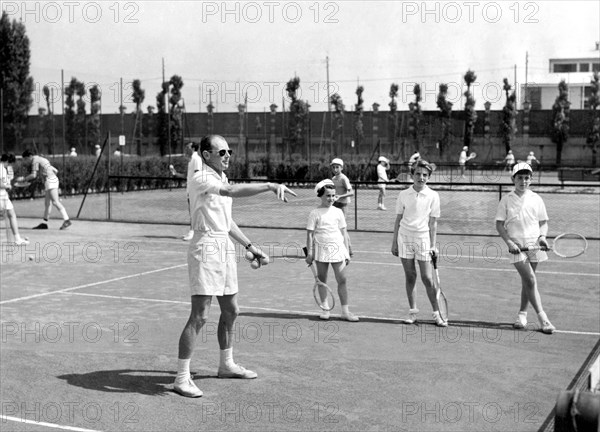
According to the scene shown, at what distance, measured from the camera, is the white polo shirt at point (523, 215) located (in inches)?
371

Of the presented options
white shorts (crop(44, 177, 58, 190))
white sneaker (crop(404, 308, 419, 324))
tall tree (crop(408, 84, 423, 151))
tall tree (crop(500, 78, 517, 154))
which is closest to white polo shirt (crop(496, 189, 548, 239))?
white sneaker (crop(404, 308, 419, 324))

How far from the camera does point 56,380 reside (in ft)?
24.2

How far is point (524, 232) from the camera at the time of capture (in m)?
9.45

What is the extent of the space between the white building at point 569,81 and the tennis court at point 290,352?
6816cm

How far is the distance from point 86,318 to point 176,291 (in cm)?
210

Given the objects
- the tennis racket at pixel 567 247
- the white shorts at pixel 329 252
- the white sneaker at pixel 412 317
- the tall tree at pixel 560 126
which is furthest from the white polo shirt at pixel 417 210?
the tall tree at pixel 560 126

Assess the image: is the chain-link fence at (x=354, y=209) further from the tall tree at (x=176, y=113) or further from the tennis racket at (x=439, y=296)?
the tall tree at (x=176, y=113)

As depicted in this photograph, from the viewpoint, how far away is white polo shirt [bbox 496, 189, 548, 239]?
9.43m

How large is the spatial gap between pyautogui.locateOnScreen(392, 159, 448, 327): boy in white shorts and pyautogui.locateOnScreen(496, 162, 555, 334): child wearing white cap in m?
0.75

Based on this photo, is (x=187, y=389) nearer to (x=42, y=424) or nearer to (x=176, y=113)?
(x=42, y=424)

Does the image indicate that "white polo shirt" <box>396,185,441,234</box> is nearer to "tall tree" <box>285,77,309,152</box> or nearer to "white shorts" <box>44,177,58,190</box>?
"white shorts" <box>44,177,58,190</box>

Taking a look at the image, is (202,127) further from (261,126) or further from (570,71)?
(570,71)

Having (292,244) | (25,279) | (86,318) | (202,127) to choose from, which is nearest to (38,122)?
(202,127)

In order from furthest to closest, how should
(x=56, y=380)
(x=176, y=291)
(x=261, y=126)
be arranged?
1. (x=261, y=126)
2. (x=176, y=291)
3. (x=56, y=380)
